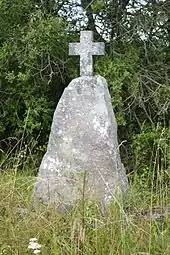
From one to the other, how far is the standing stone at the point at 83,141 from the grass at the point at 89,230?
111cm

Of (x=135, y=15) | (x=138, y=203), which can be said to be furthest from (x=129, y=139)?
(x=138, y=203)

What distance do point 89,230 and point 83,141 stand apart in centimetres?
175

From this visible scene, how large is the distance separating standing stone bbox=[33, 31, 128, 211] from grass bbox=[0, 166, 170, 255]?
1.11 meters

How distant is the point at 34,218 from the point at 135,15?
4.77m

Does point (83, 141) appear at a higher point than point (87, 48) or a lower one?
lower

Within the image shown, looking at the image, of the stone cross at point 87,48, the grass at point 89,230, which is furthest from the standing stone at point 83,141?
the grass at point 89,230

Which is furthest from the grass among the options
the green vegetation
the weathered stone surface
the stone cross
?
the green vegetation

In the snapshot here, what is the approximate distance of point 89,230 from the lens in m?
3.05

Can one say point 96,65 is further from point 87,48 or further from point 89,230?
point 89,230

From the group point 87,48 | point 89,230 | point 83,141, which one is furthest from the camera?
point 87,48

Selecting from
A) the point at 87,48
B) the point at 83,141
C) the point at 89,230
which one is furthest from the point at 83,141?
the point at 89,230

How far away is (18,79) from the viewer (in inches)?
286

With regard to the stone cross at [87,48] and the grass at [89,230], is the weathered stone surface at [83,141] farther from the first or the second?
the grass at [89,230]

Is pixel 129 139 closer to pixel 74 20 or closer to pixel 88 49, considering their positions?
pixel 74 20
